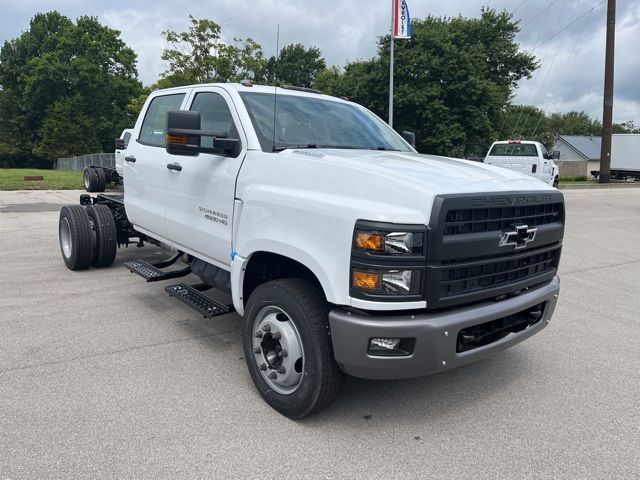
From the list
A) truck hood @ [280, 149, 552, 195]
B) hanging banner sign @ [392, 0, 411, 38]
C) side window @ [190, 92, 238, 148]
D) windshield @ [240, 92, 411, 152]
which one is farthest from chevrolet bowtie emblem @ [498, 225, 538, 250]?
hanging banner sign @ [392, 0, 411, 38]

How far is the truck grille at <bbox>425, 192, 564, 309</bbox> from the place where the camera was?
9.32 feet

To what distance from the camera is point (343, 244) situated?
2.89 m

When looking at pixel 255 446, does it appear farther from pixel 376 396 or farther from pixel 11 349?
pixel 11 349

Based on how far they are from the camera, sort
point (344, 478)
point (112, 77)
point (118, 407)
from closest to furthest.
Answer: point (344, 478) < point (118, 407) < point (112, 77)

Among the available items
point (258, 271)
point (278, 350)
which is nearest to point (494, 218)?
point (278, 350)

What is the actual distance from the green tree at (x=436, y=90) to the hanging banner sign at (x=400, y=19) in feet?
39.7

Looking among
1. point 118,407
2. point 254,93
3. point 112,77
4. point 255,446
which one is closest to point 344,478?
point 255,446

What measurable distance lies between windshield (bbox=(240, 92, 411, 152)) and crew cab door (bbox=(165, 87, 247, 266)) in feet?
0.61

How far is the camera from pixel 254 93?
14.2 ft

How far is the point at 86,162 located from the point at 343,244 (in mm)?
42304

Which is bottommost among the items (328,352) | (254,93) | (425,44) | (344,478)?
(344,478)

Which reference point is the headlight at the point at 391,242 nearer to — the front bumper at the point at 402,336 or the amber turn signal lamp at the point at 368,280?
the amber turn signal lamp at the point at 368,280

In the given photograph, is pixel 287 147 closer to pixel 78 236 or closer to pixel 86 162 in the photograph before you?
pixel 78 236

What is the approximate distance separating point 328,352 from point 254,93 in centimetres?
230
